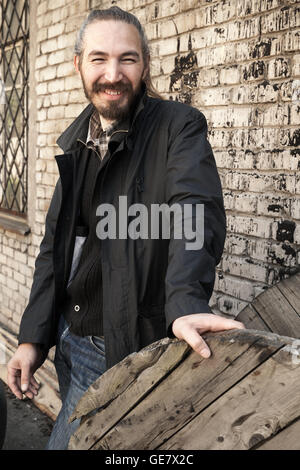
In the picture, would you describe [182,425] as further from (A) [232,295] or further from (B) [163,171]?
(A) [232,295]

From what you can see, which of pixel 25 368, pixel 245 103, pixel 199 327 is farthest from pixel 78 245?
pixel 245 103

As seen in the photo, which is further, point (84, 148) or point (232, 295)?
point (232, 295)

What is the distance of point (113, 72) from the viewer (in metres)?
1.73

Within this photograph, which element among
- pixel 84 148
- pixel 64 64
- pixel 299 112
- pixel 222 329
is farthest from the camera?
pixel 64 64

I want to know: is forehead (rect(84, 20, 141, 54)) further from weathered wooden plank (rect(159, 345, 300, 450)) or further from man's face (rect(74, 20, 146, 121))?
weathered wooden plank (rect(159, 345, 300, 450))

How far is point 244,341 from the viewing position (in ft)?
3.78

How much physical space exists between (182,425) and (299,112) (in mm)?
1731

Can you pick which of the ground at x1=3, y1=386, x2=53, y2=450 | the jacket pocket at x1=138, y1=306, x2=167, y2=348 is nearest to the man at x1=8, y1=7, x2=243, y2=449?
the jacket pocket at x1=138, y1=306, x2=167, y2=348

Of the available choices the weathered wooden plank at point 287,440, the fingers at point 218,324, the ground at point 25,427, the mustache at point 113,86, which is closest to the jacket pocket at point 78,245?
the mustache at point 113,86

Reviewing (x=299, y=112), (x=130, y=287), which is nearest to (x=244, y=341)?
(x=130, y=287)

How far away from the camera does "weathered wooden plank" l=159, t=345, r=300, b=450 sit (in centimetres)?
108

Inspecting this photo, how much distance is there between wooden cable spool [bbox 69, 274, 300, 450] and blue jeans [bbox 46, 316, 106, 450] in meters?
0.34

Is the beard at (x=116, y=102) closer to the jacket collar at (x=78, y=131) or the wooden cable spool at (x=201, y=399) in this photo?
the jacket collar at (x=78, y=131)

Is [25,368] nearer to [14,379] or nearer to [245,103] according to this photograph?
[14,379]
